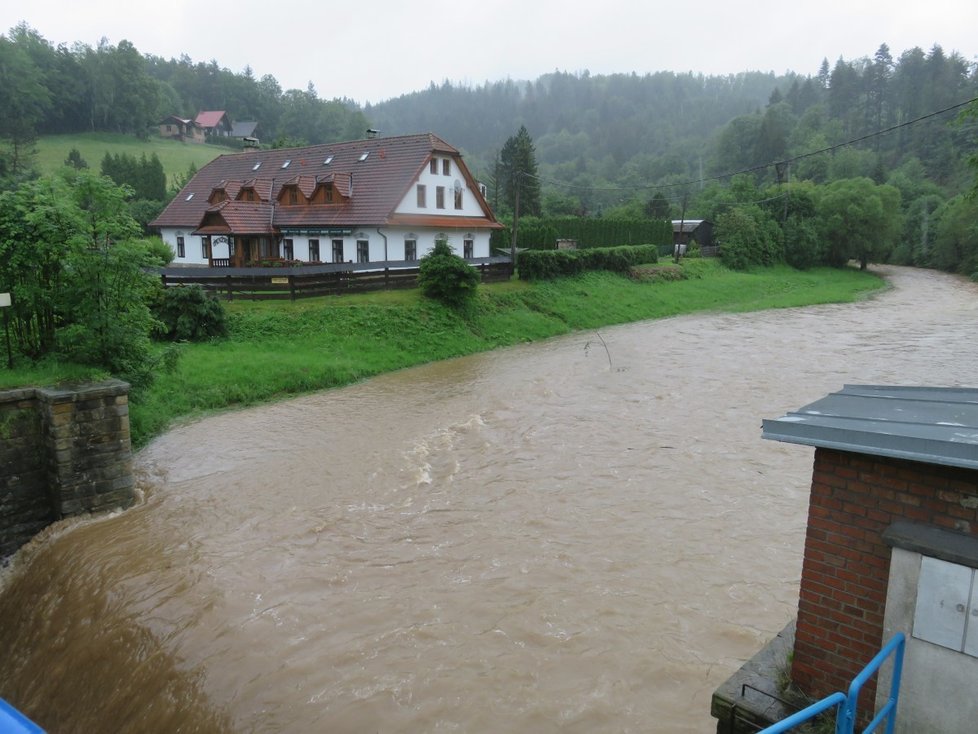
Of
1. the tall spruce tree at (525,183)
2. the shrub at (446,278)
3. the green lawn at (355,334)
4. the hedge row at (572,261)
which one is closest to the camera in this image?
the green lawn at (355,334)

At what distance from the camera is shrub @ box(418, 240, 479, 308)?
78.1 feet

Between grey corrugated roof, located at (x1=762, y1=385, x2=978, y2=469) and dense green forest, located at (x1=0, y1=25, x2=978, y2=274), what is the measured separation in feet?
32.0

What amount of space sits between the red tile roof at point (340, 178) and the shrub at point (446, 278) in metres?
6.10

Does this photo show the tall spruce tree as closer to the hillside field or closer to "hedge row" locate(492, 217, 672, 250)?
"hedge row" locate(492, 217, 672, 250)

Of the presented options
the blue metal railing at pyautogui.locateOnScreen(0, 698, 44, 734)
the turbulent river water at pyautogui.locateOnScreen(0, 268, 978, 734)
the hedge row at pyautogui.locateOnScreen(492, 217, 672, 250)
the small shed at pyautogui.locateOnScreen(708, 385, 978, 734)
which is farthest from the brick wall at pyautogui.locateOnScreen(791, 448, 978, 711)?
the hedge row at pyautogui.locateOnScreen(492, 217, 672, 250)

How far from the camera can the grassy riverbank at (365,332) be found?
15500mm

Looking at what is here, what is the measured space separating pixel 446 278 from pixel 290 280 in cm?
512

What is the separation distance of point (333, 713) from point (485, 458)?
6.69m

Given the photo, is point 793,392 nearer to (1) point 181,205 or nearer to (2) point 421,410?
(2) point 421,410

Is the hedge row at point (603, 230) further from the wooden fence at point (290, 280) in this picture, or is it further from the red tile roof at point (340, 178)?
the wooden fence at point (290, 280)

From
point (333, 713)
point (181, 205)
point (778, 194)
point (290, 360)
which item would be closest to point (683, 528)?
point (333, 713)

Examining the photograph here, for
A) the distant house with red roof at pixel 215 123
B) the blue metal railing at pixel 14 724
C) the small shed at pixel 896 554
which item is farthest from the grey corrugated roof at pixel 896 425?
the distant house with red roof at pixel 215 123

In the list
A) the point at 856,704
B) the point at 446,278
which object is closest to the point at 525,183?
the point at 446,278

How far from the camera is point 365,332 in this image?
68.4 feet
